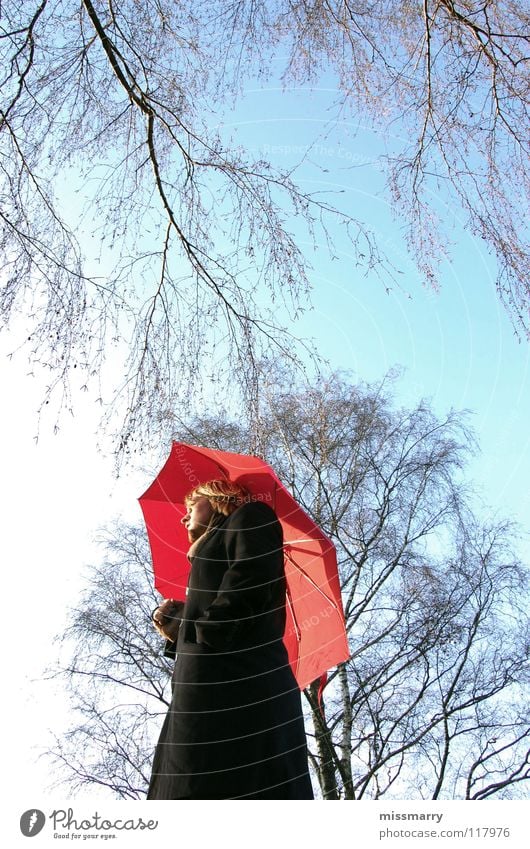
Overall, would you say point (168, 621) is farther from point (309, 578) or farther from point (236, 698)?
point (309, 578)

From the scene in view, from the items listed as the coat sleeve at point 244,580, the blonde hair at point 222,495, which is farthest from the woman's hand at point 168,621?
the blonde hair at point 222,495

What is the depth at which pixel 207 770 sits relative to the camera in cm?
190

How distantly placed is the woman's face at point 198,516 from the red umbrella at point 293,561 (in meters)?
0.32

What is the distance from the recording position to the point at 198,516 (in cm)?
234

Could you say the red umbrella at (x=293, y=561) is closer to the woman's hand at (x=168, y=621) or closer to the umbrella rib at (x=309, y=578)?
the umbrella rib at (x=309, y=578)

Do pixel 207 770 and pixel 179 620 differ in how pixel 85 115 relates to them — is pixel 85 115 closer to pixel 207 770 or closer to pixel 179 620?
pixel 179 620

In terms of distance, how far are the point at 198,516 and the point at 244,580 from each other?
1.31ft

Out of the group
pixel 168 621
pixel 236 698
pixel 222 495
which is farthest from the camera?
pixel 222 495

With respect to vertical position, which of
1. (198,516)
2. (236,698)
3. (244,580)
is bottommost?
(236,698)

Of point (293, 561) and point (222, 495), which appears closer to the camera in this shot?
point (222, 495)

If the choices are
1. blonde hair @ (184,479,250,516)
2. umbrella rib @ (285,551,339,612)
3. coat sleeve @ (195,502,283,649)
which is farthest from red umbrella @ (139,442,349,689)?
coat sleeve @ (195,502,283,649)

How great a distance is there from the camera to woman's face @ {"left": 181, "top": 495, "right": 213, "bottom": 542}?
2334 millimetres

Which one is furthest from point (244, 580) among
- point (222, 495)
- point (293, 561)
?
point (293, 561)

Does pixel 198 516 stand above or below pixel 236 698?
above
